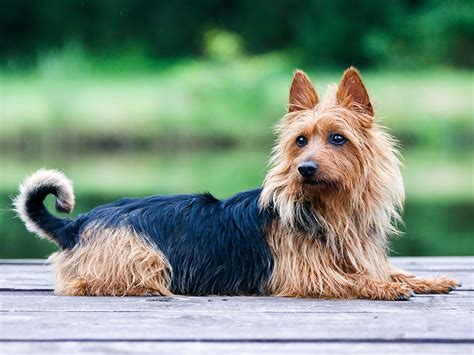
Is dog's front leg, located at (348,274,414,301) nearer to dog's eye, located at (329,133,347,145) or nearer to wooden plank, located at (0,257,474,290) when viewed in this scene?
wooden plank, located at (0,257,474,290)

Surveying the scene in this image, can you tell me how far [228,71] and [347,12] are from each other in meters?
6.21

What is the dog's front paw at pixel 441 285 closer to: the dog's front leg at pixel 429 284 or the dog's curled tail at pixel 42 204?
the dog's front leg at pixel 429 284

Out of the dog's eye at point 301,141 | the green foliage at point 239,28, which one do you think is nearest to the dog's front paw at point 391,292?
the dog's eye at point 301,141

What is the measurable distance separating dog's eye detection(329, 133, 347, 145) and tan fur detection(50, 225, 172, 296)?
0.90 meters

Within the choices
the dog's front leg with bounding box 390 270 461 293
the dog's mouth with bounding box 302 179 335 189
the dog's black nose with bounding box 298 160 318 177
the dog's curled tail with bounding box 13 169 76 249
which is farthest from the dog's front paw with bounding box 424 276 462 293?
the dog's curled tail with bounding box 13 169 76 249

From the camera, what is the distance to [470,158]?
1752cm

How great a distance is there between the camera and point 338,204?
3723mm

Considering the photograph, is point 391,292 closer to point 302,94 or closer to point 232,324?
point 232,324

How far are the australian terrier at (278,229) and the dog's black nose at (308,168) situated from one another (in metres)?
0.10

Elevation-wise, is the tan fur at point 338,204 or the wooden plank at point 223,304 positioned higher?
the tan fur at point 338,204

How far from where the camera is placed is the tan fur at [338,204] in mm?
3684

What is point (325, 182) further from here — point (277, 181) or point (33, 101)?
point (33, 101)

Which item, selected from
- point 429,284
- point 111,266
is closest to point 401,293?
point 429,284

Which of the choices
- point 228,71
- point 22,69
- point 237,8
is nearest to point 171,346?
point 228,71
